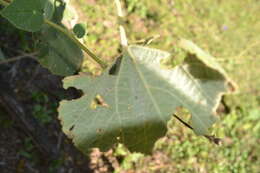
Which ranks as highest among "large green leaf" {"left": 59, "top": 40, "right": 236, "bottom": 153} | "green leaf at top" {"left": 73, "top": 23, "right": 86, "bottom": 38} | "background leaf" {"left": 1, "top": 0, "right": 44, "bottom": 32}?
"green leaf at top" {"left": 73, "top": 23, "right": 86, "bottom": 38}

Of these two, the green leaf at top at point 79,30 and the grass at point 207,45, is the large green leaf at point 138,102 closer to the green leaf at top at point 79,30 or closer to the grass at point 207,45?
the green leaf at top at point 79,30

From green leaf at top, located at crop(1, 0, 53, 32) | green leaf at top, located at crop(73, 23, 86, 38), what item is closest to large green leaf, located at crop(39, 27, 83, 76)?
green leaf at top, located at crop(73, 23, 86, 38)

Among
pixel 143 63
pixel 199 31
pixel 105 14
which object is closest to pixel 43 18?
pixel 143 63

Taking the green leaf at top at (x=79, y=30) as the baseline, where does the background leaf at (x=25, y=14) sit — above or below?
below

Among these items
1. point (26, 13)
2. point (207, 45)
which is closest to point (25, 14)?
point (26, 13)

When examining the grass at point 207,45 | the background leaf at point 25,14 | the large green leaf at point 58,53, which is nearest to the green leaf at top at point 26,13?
the background leaf at point 25,14

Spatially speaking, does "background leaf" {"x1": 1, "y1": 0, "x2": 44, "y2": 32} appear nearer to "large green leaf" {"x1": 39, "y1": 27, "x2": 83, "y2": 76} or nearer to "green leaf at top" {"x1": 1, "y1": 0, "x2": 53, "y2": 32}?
"green leaf at top" {"x1": 1, "y1": 0, "x2": 53, "y2": 32}

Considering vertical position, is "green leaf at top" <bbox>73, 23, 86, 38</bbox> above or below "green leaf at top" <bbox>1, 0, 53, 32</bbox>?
above
